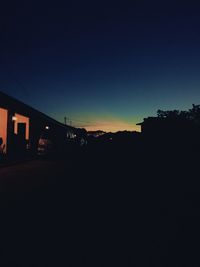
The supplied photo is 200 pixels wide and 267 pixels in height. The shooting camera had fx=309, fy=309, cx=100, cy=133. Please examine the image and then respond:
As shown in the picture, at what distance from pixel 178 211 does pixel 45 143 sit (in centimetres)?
1896

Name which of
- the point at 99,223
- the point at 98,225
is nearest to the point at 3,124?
the point at 99,223

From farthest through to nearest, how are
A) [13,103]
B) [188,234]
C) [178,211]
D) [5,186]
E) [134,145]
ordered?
[134,145]
[13,103]
[5,186]
[178,211]
[188,234]

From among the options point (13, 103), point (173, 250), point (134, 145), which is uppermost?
point (13, 103)

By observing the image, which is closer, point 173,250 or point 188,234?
point 173,250

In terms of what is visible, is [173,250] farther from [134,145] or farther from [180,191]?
[134,145]

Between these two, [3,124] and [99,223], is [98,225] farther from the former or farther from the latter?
[3,124]

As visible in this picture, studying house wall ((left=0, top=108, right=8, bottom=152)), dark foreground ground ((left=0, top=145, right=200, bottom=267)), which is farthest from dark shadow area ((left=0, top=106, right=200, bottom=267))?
house wall ((left=0, top=108, right=8, bottom=152))

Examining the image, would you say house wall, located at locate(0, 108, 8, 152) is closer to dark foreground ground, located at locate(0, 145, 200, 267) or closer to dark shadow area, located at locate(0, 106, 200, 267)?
dark shadow area, located at locate(0, 106, 200, 267)

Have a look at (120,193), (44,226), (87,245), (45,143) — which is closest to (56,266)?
(87,245)

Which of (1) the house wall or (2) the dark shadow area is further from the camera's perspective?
(1) the house wall

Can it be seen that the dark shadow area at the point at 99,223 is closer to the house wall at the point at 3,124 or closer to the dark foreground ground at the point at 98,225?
the dark foreground ground at the point at 98,225

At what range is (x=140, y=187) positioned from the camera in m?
9.77

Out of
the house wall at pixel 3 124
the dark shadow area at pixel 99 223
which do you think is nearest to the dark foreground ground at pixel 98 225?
the dark shadow area at pixel 99 223

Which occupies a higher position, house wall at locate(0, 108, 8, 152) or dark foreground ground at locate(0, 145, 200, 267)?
house wall at locate(0, 108, 8, 152)
